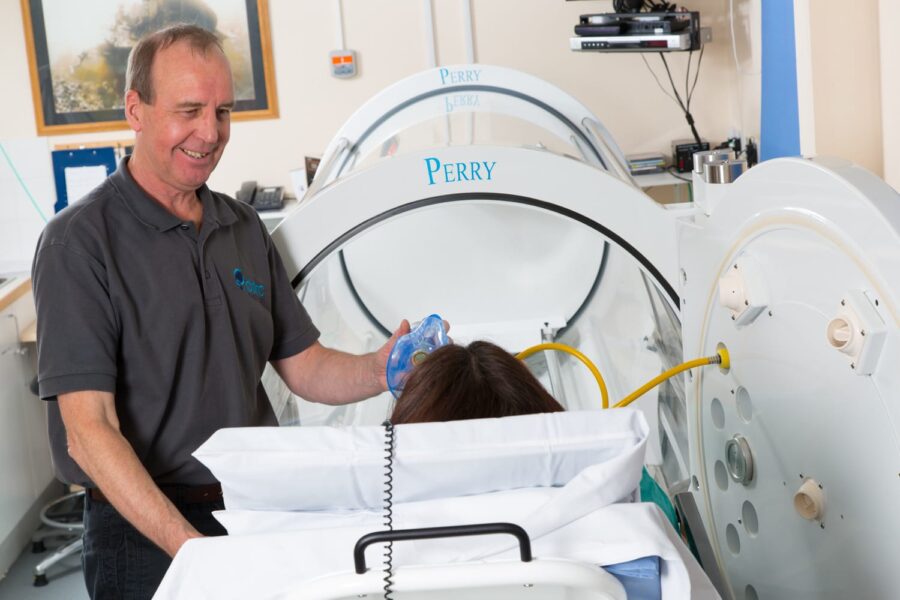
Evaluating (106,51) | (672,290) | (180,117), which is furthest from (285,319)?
(106,51)

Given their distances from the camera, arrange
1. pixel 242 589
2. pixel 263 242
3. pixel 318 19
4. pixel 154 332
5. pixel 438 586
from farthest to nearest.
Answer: pixel 318 19
pixel 263 242
pixel 154 332
pixel 242 589
pixel 438 586

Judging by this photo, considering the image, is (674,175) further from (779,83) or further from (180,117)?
(180,117)

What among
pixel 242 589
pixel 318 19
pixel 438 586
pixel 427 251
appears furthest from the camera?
pixel 318 19

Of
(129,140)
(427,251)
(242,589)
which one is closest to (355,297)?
(427,251)

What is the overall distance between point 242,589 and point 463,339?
230cm

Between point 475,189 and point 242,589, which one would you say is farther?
point 475,189

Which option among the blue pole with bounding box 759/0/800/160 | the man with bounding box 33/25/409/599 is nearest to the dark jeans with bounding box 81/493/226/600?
the man with bounding box 33/25/409/599

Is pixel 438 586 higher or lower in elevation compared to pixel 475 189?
lower

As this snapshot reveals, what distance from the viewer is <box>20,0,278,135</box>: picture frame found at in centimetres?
462

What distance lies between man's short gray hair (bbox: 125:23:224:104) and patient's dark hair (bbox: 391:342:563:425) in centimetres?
92

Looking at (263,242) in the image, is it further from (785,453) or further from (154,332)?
(785,453)

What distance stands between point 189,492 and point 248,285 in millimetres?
417

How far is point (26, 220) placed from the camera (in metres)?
4.68

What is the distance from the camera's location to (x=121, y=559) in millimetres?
2053
